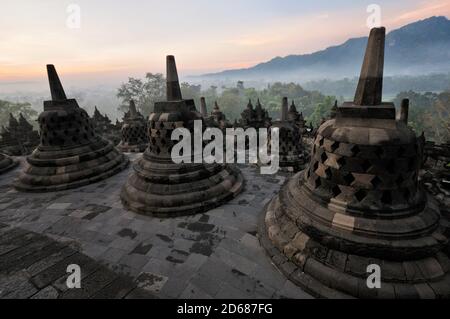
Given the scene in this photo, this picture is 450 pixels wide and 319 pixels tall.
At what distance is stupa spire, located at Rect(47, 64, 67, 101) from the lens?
9.54 meters

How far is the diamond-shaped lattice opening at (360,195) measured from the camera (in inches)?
169

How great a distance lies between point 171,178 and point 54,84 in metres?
7.26

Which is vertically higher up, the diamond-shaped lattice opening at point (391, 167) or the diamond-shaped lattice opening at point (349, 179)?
the diamond-shaped lattice opening at point (391, 167)

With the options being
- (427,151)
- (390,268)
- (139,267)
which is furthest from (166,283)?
(427,151)

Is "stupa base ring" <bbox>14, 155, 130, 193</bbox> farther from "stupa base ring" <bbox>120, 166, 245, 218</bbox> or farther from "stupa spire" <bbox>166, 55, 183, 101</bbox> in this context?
"stupa spire" <bbox>166, 55, 183, 101</bbox>

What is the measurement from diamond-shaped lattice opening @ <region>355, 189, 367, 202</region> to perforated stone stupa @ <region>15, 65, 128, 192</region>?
9.83 m

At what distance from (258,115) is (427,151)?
59.3ft

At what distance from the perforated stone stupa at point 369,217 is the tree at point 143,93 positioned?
77865mm

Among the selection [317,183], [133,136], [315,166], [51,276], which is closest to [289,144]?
[315,166]

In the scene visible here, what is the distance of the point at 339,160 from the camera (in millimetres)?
4434

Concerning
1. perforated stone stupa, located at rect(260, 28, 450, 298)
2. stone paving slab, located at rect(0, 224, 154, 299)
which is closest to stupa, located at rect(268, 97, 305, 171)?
perforated stone stupa, located at rect(260, 28, 450, 298)

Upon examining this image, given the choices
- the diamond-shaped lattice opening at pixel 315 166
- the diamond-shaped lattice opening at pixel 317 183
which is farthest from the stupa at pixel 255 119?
the diamond-shaped lattice opening at pixel 317 183

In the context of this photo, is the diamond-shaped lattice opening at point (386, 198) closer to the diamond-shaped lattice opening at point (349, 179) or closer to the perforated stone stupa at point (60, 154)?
the diamond-shaped lattice opening at point (349, 179)
